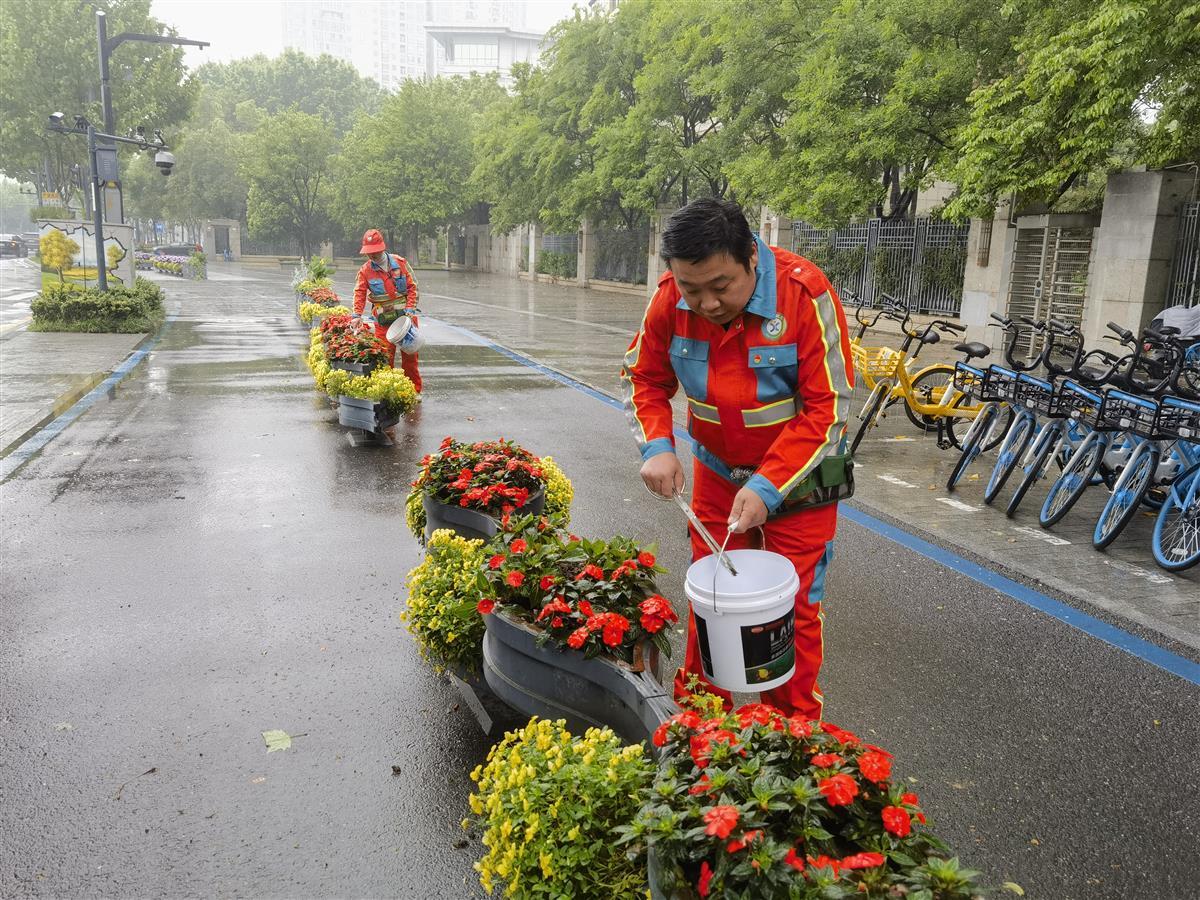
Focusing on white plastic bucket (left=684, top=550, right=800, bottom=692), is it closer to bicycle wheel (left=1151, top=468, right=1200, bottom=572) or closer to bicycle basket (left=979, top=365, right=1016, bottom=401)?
bicycle wheel (left=1151, top=468, right=1200, bottom=572)

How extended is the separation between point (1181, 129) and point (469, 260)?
53.7m

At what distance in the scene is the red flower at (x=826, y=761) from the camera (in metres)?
2.10

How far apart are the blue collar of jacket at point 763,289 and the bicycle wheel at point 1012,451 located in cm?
477

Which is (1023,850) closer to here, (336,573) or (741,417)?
(741,417)

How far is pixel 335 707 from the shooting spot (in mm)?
3914

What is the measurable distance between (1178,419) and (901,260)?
17.1m

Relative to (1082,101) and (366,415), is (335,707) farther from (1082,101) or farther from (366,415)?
(1082,101)

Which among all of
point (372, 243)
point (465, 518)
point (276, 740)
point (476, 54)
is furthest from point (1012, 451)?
point (476, 54)

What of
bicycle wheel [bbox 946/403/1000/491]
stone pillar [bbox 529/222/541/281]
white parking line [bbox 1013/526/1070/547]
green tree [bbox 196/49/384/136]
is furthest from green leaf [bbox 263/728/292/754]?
green tree [bbox 196/49/384/136]

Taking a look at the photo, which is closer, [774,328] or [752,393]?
[774,328]

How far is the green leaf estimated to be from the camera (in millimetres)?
3590

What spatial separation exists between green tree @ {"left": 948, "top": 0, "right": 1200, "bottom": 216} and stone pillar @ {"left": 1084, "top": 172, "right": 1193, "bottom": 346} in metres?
0.41

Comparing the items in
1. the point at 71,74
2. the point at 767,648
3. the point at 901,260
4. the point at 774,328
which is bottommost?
the point at 767,648

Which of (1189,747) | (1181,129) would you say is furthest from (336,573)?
(1181,129)
